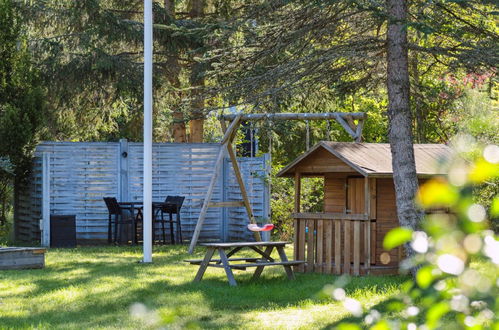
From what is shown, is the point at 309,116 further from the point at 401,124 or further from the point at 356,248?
the point at 401,124

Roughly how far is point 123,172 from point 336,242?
7304 mm

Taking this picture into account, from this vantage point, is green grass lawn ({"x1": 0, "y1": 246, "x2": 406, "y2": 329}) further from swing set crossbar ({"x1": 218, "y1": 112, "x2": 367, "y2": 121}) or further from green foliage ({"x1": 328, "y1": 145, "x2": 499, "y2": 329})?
green foliage ({"x1": 328, "y1": 145, "x2": 499, "y2": 329})

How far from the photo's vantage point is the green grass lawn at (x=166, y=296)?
314 inches

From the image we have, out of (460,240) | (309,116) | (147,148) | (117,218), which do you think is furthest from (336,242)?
(460,240)

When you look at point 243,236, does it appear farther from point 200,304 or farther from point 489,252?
point 489,252

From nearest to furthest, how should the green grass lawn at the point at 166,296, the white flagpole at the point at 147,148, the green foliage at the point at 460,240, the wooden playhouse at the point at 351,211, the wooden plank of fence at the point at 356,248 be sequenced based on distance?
the green foliage at the point at 460,240 < the green grass lawn at the point at 166,296 < the wooden plank of fence at the point at 356,248 < the wooden playhouse at the point at 351,211 < the white flagpole at the point at 147,148

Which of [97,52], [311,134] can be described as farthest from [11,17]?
[311,134]

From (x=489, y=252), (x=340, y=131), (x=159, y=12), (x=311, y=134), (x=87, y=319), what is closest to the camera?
(x=489, y=252)

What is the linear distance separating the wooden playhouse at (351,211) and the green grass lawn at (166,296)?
0.53 metres

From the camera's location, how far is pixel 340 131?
77.7 feet

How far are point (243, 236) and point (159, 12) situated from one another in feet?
19.5

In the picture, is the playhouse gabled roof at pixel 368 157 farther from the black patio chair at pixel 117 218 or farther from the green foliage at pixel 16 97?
the green foliage at pixel 16 97

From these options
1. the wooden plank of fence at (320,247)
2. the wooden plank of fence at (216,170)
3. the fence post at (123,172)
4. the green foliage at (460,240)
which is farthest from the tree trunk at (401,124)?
the fence post at (123,172)

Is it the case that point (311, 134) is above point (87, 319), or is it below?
above
